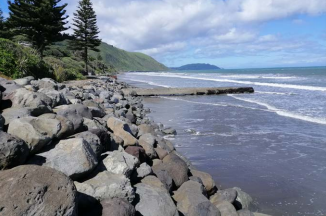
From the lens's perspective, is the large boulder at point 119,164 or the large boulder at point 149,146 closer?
the large boulder at point 119,164

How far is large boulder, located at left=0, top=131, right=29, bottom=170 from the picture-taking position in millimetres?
3217

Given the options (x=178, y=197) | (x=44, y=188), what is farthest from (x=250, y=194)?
(x=44, y=188)

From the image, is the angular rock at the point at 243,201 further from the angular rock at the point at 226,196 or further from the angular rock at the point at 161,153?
the angular rock at the point at 161,153

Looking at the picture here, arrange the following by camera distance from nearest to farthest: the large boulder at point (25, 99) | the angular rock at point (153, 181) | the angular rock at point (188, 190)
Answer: the angular rock at point (153, 181), the angular rock at point (188, 190), the large boulder at point (25, 99)

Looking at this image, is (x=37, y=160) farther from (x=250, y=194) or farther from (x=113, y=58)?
(x=113, y=58)

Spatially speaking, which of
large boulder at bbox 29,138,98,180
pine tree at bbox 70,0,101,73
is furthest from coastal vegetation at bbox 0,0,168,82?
large boulder at bbox 29,138,98,180

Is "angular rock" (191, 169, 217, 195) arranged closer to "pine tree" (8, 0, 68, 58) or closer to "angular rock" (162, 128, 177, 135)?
"angular rock" (162, 128, 177, 135)

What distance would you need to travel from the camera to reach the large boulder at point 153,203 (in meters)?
3.81

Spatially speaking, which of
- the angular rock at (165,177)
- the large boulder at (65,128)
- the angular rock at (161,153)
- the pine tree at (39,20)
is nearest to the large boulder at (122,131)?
the angular rock at (161,153)

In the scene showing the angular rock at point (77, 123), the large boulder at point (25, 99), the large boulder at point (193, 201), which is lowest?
the large boulder at point (193, 201)

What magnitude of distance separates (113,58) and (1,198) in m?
189

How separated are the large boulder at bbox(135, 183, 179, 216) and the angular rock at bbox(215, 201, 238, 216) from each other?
1092 millimetres

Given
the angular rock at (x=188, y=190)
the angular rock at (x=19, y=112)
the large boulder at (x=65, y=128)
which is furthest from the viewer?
the angular rock at (x=188, y=190)

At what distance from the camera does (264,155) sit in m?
8.40
